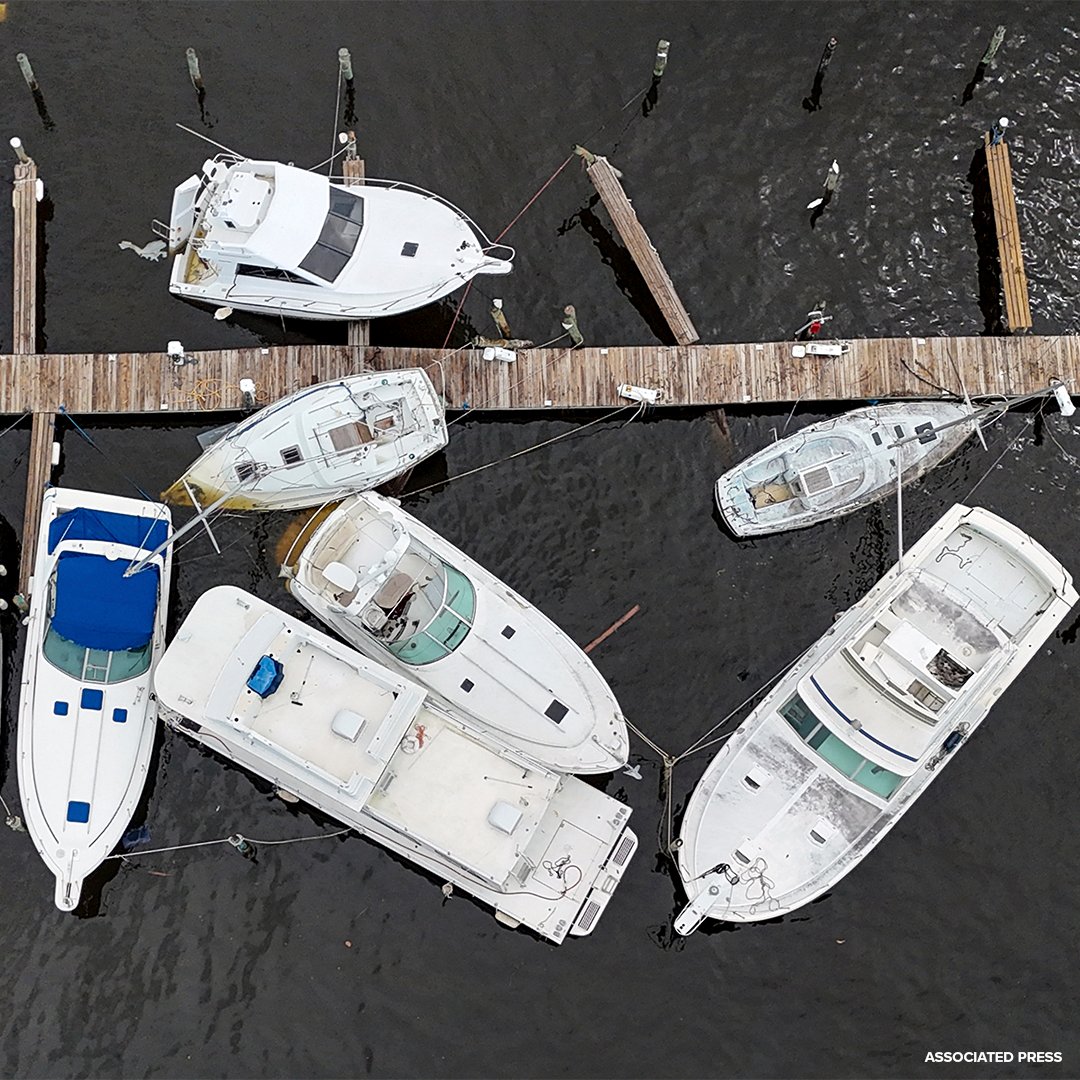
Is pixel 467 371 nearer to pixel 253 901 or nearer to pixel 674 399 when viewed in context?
pixel 674 399

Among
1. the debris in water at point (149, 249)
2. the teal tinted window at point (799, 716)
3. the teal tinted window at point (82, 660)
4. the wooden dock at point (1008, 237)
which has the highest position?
the wooden dock at point (1008, 237)

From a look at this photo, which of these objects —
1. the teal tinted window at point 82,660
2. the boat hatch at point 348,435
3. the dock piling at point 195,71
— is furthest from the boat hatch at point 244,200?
the teal tinted window at point 82,660

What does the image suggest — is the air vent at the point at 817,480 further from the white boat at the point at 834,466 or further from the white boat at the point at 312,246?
the white boat at the point at 312,246

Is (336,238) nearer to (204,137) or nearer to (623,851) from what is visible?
(204,137)

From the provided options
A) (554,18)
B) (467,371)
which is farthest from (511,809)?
(554,18)

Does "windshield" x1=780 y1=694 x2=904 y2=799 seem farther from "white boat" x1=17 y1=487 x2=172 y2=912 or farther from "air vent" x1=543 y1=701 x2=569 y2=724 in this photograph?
"white boat" x1=17 y1=487 x2=172 y2=912

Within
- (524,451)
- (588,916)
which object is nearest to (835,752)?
(588,916)

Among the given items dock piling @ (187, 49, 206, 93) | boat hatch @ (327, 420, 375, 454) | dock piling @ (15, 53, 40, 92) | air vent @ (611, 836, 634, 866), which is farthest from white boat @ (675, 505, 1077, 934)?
dock piling @ (15, 53, 40, 92)
